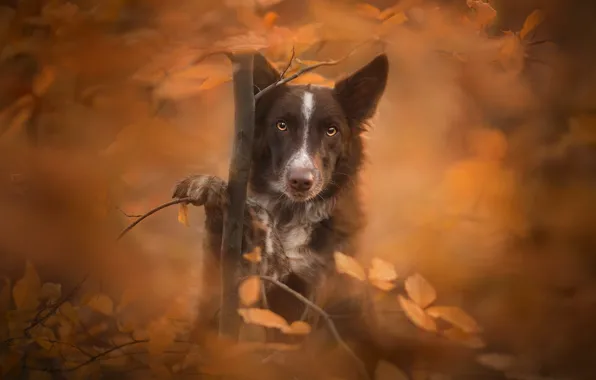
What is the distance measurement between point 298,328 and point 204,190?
0.48 metres

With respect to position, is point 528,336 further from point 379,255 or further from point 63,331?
point 63,331

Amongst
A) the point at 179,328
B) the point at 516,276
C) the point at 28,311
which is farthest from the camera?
the point at 28,311

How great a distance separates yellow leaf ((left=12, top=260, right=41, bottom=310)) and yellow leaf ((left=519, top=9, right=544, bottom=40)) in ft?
5.44

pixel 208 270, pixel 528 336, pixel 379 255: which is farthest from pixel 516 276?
pixel 208 270

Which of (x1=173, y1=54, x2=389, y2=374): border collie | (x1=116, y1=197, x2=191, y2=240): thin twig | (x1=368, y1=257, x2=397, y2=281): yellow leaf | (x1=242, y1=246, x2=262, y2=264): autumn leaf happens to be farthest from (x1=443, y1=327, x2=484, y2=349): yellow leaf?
(x1=116, y1=197, x2=191, y2=240): thin twig

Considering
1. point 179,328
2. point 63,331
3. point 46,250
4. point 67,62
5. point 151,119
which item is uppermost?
point 67,62

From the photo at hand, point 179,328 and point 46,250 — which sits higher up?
point 46,250

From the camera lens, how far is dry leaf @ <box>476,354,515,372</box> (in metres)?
1.50

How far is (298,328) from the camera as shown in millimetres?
1531

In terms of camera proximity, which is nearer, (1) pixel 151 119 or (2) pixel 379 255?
(2) pixel 379 255

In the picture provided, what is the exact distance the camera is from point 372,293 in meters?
1.53

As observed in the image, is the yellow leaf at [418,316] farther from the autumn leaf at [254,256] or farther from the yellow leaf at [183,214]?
the yellow leaf at [183,214]

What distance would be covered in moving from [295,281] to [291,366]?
0.82ft

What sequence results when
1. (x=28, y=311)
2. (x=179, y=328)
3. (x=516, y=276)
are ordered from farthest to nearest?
(x=28, y=311) < (x=179, y=328) < (x=516, y=276)
